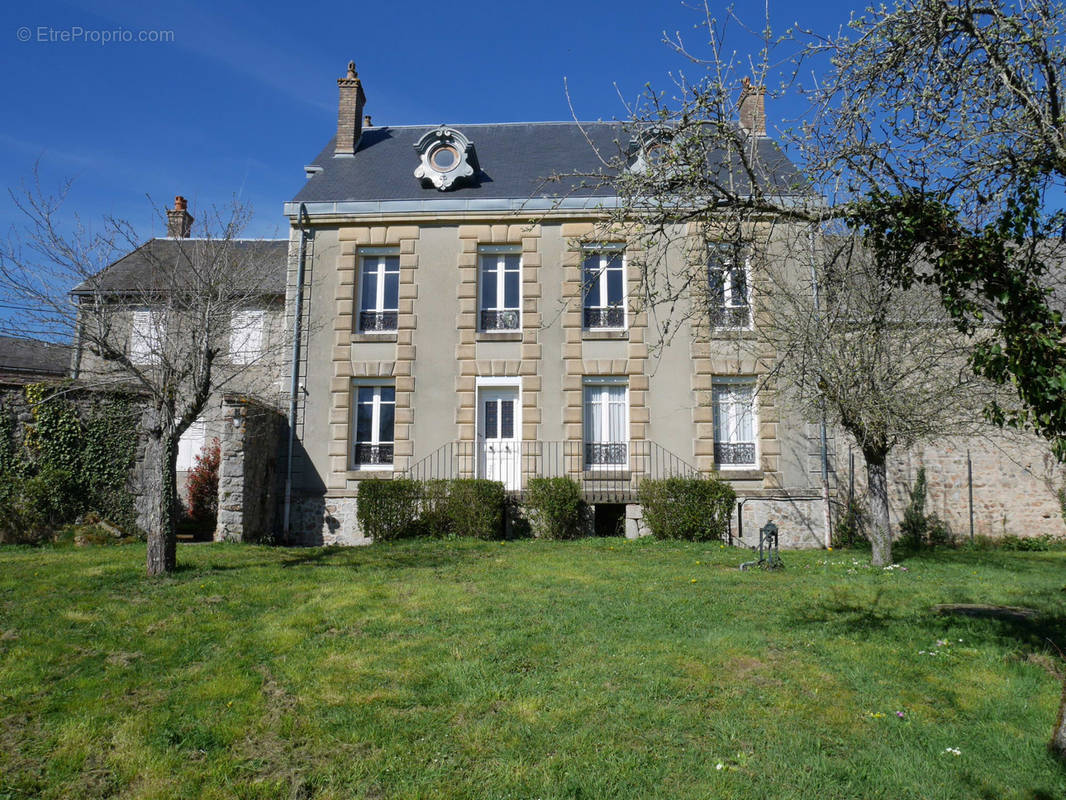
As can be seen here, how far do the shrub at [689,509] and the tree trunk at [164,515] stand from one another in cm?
762

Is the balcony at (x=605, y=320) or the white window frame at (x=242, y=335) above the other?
the balcony at (x=605, y=320)

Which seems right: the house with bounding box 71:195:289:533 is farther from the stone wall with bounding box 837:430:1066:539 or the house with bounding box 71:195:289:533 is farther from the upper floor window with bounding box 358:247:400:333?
the stone wall with bounding box 837:430:1066:539

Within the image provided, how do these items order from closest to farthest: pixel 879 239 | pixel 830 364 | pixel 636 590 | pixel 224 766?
pixel 224 766 < pixel 879 239 < pixel 636 590 < pixel 830 364

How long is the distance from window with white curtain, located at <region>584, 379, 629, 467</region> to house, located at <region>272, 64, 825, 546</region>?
28 mm

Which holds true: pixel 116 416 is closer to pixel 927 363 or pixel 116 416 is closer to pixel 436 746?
pixel 436 746

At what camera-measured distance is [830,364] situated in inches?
378

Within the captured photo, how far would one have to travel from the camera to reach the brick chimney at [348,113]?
16.3m

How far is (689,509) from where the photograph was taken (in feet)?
40.0

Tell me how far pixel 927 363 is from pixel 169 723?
9.89m

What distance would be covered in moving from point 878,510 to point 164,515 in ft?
31.6

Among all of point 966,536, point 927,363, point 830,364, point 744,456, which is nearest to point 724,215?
point 830,364

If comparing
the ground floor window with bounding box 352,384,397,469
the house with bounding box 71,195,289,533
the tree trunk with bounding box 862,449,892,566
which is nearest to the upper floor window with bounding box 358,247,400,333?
the ground floor window with bounding box 352,384,397,469

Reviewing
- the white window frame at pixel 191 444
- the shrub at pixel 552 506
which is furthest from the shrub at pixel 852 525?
the white window frame at pixel 191 444

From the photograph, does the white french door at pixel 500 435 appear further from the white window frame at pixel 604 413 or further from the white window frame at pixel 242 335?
the white window frame at pixel 242 335
